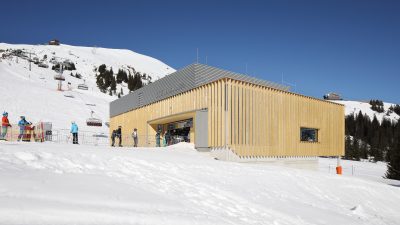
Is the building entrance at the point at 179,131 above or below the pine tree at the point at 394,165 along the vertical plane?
above

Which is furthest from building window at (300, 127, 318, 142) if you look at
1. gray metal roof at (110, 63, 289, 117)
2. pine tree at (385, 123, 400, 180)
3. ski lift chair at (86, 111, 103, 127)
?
ski lift chair at (86, 111, 103, 127)

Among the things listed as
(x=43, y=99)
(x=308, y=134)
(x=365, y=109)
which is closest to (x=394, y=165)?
(x=308, y=134)

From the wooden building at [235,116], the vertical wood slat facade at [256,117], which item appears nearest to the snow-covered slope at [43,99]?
the wooden building at [235,116]

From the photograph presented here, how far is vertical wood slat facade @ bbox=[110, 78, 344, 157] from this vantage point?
20.2 metres

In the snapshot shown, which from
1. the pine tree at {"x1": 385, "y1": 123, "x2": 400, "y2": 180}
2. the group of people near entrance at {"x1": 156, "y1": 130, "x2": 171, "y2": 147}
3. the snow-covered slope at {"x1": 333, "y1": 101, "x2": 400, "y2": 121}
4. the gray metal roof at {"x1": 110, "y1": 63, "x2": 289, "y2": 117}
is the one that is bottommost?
the pine tree at {"x1": 385, "y1": 123, "x2": 400, "y2": 180}

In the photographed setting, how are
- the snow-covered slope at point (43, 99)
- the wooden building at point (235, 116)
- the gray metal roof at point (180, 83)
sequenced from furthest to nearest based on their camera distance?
the snow-covered slope at point (43, 99) < the gray metal roof at point (180, 83) < the wooden building at point (235, 116)

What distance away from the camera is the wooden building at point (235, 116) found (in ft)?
66.9

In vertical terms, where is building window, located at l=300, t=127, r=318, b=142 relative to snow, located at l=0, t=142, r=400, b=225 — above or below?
above

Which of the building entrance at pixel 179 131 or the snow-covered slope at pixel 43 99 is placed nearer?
the building entrance at pixel 179 131

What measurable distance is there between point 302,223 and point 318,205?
3.65 metres

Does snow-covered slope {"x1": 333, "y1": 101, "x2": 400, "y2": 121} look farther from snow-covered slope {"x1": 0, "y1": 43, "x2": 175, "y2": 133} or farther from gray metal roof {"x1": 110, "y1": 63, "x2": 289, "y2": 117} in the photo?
gray metal roof {"x1": 110, "y1": 63, "x2": 289, "y2": 117}

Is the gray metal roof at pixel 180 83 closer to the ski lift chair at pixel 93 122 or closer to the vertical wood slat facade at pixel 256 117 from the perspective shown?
the vertical wood slat facade at pixel 256 117

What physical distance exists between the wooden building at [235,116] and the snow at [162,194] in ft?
15.0

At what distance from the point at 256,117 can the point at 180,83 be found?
7647 mm
